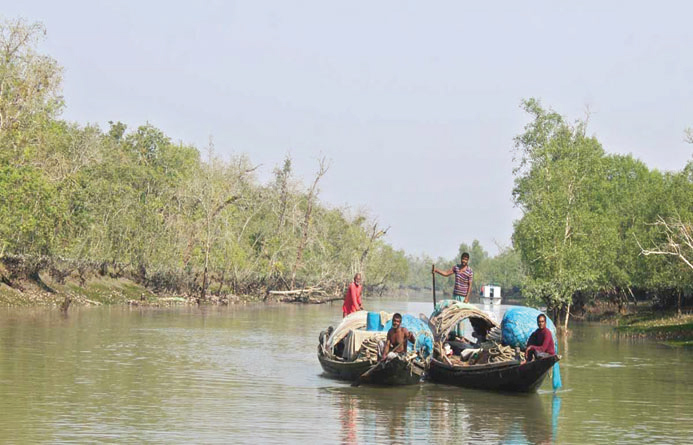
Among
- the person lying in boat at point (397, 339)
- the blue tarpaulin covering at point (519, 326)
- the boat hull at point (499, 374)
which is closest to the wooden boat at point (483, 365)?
the boat hull at point (499, 374)

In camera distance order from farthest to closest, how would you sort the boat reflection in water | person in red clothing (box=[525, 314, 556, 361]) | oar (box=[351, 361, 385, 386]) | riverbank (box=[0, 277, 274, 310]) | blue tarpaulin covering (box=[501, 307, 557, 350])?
riverbank (box=[0, 277, 274, 310])
blue tarpaulin covering (box=[501, 307, 557, 350])
oar (box=[351, 361, 385, 386])
person in red clothing (box=[525, 314, 556, 361])
the boat reflection in water

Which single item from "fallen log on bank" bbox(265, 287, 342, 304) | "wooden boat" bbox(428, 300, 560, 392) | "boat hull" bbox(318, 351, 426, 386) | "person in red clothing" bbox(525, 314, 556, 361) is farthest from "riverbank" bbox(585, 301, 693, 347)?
"fallen log on bank" bbox(265, 287, 342, 304)

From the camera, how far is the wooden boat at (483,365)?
69.2ft

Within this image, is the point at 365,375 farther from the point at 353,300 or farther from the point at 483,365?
the point at 353,300

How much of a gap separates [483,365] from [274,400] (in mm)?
5241

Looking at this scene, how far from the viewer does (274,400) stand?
2030 cm

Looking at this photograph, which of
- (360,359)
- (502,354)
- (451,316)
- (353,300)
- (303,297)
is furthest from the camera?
(303,297)

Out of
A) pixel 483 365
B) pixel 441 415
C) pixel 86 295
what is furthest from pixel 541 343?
pixel 86 295

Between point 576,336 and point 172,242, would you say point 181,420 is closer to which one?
point 576,336

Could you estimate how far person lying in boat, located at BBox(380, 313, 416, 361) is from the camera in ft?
71.4

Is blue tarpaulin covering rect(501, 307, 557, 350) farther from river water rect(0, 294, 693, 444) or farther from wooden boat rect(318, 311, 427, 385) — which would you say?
wooden boat rect(318, 311, 427, 385)

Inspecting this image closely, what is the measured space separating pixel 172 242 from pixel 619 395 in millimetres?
49071

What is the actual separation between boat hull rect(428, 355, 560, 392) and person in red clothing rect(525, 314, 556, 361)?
28 centimetres

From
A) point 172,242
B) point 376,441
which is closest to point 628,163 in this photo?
point 172,242
